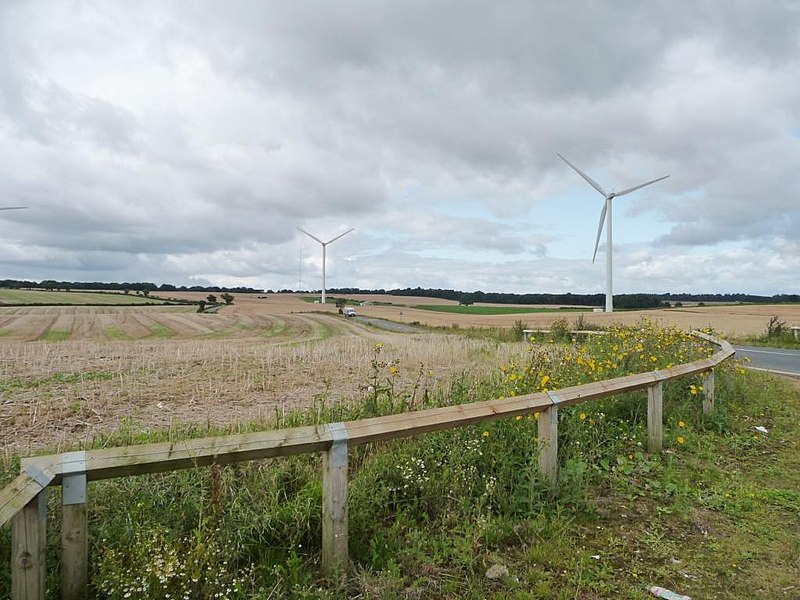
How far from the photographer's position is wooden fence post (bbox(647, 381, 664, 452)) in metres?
5.71

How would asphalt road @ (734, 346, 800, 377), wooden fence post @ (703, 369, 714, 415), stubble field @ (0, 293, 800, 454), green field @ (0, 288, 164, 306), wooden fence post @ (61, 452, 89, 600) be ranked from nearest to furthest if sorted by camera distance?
wooden fence post @ (61, 452, 89, 600) → wooden fence post @ (703, 369, 714, 415) → stubble field @ (0, 293, 800, 454) → asphalt road @ (734, 346, 800, 377) → green field @ (0, 288, 164, 306)

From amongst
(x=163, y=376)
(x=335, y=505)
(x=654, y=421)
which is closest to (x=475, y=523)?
(x=335, y=505)

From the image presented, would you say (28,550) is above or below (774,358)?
above

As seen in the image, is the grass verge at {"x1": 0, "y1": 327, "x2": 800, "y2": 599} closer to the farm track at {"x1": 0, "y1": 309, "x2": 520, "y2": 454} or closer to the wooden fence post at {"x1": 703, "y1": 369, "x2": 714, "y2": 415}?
the wooden fence post at {"x1": 703, "y1": 369, "x2": 714, "y2": 415}

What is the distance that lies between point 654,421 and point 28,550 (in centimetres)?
574

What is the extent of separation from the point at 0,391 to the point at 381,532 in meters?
12.0

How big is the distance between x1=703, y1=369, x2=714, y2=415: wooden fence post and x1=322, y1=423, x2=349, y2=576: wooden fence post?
19.6ft

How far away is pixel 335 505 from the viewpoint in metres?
3.05

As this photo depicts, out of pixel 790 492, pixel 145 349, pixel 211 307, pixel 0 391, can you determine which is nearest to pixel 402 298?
pixel 211 307

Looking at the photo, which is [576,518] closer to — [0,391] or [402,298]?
[0,391]

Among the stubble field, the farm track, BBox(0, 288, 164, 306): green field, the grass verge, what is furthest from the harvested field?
the grass verge

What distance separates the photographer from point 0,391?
11.4m

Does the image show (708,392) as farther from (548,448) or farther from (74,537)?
(74,537)

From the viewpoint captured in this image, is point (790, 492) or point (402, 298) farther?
point (402, 298)
